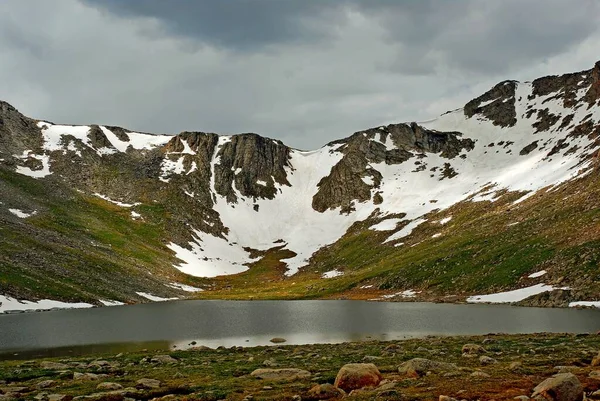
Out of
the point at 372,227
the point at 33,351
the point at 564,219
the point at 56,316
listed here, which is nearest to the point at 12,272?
the point at 56,316

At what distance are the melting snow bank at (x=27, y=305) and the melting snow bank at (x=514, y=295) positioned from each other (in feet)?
256

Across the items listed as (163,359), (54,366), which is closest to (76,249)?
(54,366)

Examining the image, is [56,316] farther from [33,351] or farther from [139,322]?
[33,351]

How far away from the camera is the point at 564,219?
4067 inches

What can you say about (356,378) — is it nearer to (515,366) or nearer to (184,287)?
(515,366)

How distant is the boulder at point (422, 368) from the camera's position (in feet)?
75.8

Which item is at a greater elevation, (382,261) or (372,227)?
(372,227)

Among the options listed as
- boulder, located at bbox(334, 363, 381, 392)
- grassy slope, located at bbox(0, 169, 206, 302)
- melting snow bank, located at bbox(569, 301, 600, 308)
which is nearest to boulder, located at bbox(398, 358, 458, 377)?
boulder, located at bbox(334, 363, 381, 392)

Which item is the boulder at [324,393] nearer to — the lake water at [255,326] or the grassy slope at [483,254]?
the lake water at [255,326]

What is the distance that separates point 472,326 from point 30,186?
6268 inches

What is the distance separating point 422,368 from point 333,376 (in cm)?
438

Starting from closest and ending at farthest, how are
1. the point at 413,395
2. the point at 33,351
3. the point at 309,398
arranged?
the point at 413,395, the point at 309,398, the point at 33,351

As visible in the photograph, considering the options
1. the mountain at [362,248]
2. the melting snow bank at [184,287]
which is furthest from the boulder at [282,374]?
the melting snow bank at [184,287]

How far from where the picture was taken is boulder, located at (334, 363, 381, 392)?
812 inches
